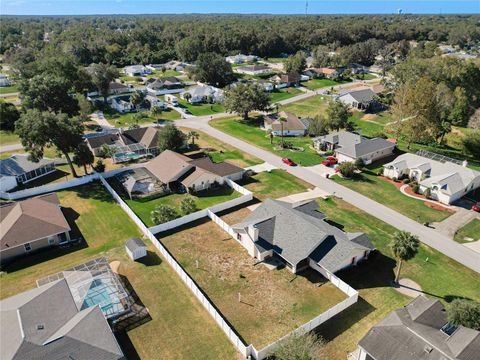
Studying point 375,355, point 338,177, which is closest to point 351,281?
point 375,355

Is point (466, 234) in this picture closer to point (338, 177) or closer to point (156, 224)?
point (338, 177)

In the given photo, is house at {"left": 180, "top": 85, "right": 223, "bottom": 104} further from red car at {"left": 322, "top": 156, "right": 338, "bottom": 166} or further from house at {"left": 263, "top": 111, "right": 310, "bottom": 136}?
red car at {"left": 322, "top": 156, "right": 338, "bottom": 166}

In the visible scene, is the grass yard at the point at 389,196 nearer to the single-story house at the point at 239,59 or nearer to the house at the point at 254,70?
the house at the point at 254,70

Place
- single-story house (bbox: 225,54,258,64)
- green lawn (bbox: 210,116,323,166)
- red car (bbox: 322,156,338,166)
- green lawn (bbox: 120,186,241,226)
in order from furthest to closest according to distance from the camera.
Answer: single-story house (bbox: 225,54,258,64) → green lawn (bbox: 210,116,323,166) → red car (bbox: 322,156,338,166) → green lawn (bbox: 120,186,241,226)

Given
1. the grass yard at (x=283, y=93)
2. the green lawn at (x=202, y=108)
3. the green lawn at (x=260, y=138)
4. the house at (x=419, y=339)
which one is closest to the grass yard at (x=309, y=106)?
the grass yard at (x=283, y=93)

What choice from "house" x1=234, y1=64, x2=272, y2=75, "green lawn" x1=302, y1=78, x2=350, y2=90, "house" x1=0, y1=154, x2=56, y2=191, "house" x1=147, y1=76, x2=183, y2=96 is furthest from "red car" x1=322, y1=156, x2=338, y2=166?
"house" x1=234, y1=64, x2=272, y2=75
